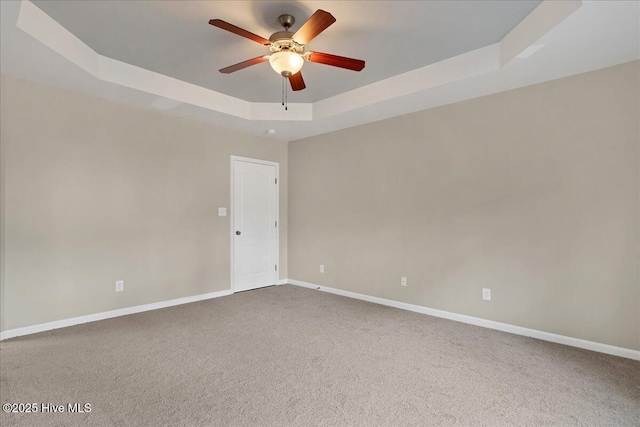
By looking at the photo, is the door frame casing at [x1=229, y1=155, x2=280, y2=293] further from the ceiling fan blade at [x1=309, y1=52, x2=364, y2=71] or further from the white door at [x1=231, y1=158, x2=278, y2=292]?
the ceiling fan blade at [x1=309, y1=52, x2=364, y2=71]

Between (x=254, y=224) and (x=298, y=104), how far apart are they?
197 centimetres

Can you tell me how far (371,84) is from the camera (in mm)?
3791

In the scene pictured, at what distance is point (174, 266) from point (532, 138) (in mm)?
4351

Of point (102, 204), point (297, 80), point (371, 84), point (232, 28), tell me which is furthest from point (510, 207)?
point (102, 204)

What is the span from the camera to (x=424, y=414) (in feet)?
6.40

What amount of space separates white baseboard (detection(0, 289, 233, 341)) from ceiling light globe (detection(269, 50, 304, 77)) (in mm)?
3232

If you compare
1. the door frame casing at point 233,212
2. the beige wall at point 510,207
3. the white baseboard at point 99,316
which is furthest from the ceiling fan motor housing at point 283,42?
the white baseboard at point 99,316

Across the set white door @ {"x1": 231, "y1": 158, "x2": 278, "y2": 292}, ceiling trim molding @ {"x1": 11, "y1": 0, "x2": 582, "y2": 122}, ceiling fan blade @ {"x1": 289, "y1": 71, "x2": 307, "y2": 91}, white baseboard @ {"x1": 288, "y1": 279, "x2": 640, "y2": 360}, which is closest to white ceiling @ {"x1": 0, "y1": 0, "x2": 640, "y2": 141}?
ceiling trim molding @ {"x1": 11, "y1": 0, "x2": 582, "y2": 122}

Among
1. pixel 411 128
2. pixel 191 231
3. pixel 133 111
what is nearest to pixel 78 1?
pixel 133 111

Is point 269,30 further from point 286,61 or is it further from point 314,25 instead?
point 314,25

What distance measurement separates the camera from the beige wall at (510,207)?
2.79m

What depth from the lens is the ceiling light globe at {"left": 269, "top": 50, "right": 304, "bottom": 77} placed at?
251 centimetres

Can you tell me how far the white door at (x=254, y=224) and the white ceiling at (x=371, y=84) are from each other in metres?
0.82

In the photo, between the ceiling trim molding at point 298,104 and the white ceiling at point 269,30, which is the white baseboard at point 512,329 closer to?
the ceiling trim molding at point 298,104
